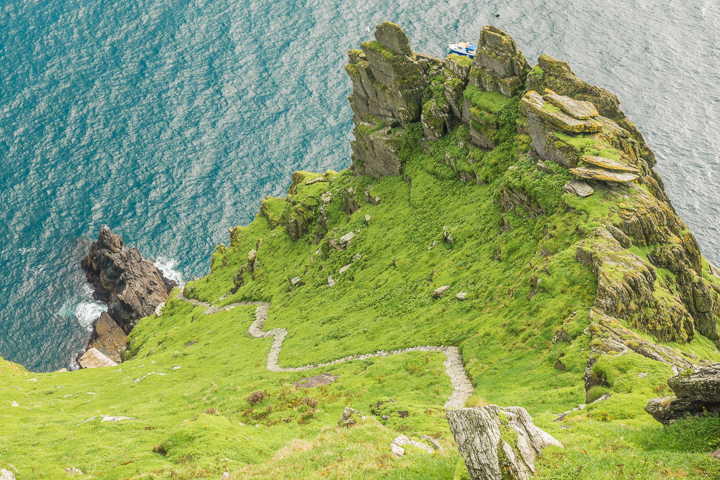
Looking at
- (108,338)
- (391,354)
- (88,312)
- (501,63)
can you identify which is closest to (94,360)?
(108,338)

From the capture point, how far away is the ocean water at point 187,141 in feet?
446

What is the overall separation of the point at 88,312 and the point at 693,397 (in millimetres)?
140070

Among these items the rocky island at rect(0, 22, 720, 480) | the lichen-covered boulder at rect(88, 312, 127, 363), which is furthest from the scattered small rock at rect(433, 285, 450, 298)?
the lichen-covered boulder at rect(88, 312, 127, 363)

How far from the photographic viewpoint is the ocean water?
446ft

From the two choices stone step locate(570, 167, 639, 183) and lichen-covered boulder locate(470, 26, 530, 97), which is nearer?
stone step locate(570, 167, 639, 183)

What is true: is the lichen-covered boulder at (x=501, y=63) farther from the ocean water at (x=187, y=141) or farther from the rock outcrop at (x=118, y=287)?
the rock outcrop at (x=118, y=287)

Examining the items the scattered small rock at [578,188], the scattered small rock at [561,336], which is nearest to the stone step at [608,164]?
the scattered small rock at [578,188]

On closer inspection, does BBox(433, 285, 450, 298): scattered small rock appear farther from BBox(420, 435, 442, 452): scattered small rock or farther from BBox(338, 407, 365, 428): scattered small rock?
BBox(420, 435, 442, 452): scattered small rock

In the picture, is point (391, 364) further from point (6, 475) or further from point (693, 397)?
point (6, 475)

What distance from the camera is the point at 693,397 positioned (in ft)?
82.1

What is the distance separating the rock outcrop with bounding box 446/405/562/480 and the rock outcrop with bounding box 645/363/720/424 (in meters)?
6.75

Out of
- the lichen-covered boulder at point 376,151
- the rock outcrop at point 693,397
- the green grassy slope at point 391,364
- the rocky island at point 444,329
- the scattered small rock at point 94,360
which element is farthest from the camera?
the scattered small rock at point 94,360

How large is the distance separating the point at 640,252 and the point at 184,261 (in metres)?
125

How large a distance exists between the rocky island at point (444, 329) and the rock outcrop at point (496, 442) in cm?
10
